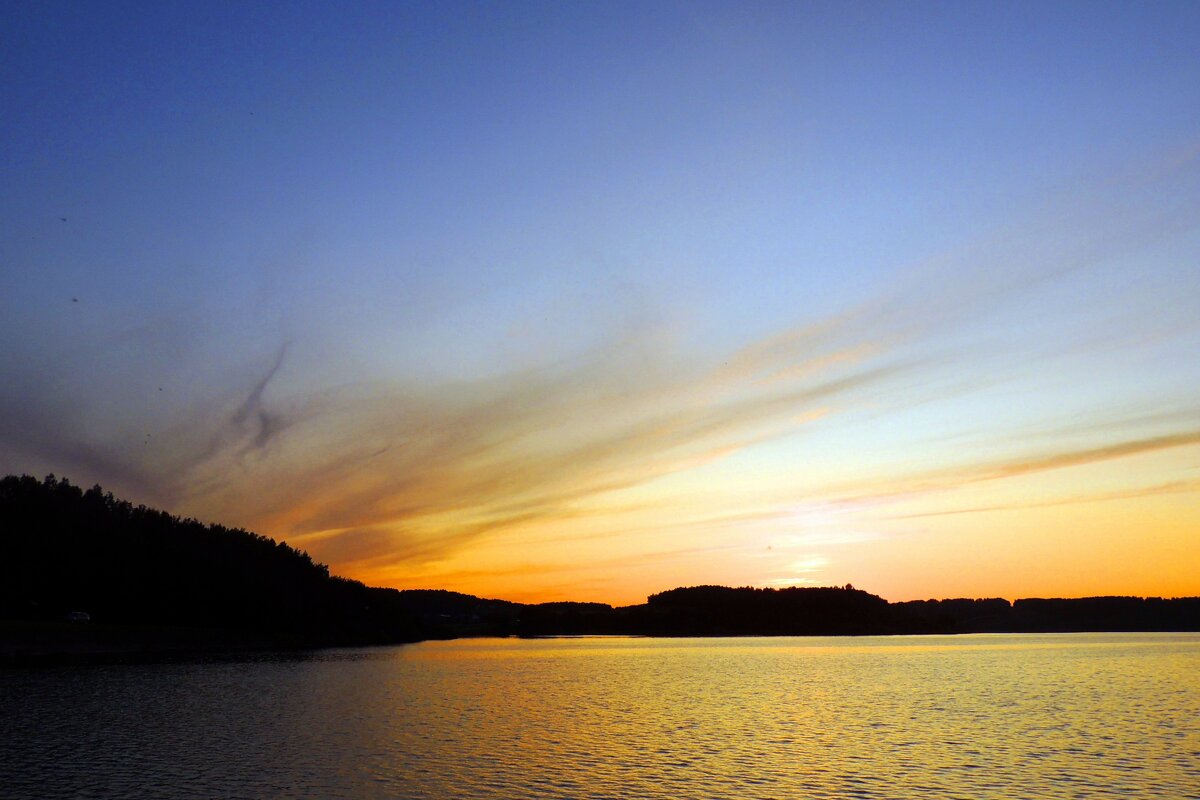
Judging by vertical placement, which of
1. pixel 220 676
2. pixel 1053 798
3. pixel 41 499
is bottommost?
pixel 1053 798

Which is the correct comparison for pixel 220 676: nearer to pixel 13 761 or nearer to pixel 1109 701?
pixel 13 761

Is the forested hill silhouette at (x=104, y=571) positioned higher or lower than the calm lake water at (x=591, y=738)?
higher

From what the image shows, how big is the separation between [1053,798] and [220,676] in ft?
292

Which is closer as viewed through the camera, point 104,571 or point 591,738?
point 591,738

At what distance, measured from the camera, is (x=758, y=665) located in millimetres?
136500

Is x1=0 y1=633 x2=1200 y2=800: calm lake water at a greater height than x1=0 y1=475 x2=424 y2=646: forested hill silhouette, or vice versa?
x1=0 y1=475 x2=424 y2=646: forested hill silhouette

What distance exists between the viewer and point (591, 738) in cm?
5328

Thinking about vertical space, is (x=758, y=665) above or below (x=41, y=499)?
below

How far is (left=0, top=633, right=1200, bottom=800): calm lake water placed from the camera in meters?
37.9

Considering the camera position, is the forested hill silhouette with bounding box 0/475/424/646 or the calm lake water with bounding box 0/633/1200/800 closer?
the calm lake water with bounding box 0/633/1200/800

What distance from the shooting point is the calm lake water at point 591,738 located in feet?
124

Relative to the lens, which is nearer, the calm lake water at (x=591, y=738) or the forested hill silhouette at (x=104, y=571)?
the calm lake water at (x=591, y=738)

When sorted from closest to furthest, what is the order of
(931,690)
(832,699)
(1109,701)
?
(1109,701), (832,699), (931,690)

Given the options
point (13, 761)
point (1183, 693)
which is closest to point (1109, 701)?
point (1183, 693)
